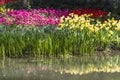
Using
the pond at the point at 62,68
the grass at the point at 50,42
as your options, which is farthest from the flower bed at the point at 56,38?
the pond at the point at 62,68

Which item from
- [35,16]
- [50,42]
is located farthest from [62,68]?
[35,16]

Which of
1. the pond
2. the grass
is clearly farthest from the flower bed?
the pond

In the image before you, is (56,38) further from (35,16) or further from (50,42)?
(35,16)

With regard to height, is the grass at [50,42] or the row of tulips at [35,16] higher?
the row of tulips at [35,16]

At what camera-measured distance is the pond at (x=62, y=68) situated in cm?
806

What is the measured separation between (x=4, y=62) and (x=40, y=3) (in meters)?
8.71

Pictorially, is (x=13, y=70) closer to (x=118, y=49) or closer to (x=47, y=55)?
(x=47, y=55)

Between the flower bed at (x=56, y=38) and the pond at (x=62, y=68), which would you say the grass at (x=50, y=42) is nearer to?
the flower bed at (x=56, y=38)

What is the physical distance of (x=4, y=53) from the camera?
33.8 feet

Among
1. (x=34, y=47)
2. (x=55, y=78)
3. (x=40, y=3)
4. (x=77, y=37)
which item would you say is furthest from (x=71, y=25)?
(x=40, y=3)

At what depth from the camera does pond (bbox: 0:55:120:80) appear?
26.5ft

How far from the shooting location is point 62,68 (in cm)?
889

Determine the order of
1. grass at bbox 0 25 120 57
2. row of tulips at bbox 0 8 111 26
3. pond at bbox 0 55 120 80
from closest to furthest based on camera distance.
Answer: pond at bbox 0 55 120 80
grass at bbox 0 25 120 57
row of tulips at bbox 0 8 111 26

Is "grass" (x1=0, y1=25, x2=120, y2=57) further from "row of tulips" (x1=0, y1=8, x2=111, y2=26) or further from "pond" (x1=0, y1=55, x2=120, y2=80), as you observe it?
"row of tulips" (x1=0, y1=8, x2=111, y2=26)
